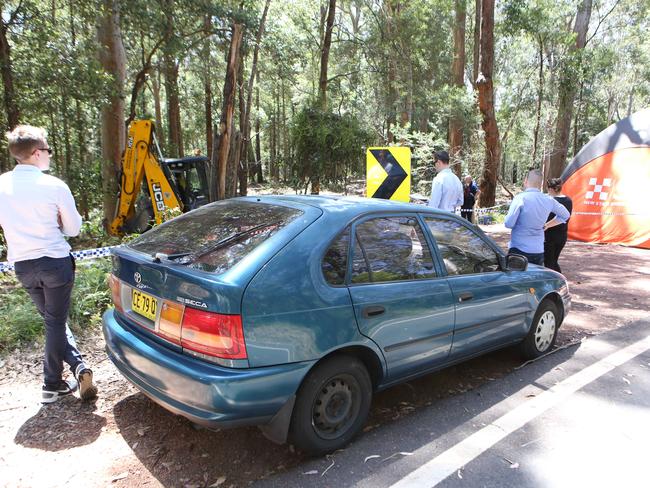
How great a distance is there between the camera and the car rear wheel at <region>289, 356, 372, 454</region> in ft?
8.84

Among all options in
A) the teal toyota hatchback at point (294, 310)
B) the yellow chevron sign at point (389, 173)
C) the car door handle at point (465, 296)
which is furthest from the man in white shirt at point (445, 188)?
the car door handle at point (465, 296)

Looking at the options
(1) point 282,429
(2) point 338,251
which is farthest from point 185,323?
(2) point 338,251

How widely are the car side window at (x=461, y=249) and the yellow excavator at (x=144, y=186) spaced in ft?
25.3

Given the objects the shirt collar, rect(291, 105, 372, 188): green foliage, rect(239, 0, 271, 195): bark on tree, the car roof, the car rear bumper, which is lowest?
the car rear bumper

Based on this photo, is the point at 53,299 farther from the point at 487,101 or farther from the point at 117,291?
the point at 487,101

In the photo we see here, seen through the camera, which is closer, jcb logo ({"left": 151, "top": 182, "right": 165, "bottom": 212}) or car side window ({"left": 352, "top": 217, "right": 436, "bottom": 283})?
car side window ({"left": 352, "top": 217, "right": 436, "bottom": 283})

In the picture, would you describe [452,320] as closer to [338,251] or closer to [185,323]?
[338,251]

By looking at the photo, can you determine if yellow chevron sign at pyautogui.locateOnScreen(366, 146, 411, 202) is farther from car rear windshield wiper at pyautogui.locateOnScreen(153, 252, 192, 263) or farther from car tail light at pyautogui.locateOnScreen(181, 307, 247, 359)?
car tail light at pyautogui.locateOnScreen(181, 307, 247, 359)

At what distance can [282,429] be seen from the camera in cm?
261

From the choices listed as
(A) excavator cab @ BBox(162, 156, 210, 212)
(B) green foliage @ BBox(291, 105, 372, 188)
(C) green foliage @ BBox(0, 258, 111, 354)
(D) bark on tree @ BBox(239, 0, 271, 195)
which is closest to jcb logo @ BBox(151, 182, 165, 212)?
(A) excavator cab @ BBox(162, 156, 210, 212)

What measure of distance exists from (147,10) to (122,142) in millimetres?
3728

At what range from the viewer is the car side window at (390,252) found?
10.0ft

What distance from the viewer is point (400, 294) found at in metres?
3.13

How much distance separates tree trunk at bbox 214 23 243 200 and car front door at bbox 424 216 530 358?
599cm
